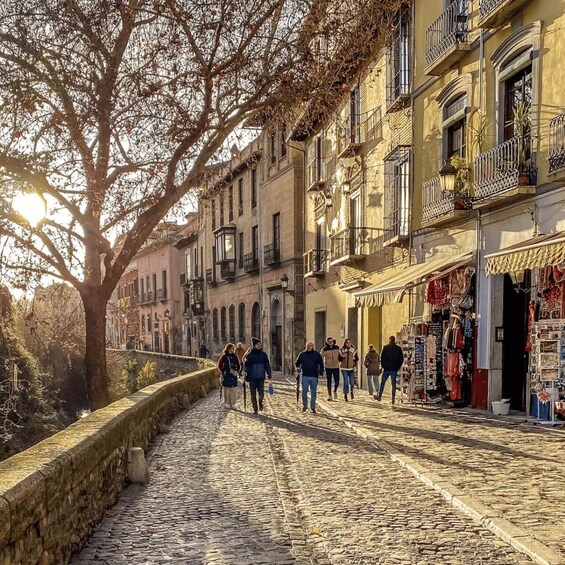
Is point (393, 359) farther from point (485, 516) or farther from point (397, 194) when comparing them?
point (485, 516)

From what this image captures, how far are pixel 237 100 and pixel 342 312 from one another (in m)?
12.3

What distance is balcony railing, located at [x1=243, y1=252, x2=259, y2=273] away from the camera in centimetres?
3431

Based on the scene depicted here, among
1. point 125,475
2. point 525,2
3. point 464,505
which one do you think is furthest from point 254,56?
point 464,505

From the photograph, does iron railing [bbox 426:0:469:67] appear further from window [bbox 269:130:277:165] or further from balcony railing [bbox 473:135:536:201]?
window [bbox 269:130:277:165]

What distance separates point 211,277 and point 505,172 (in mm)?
32525

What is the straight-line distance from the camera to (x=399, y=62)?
1803cm

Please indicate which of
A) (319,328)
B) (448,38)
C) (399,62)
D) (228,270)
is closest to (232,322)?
(228,270)

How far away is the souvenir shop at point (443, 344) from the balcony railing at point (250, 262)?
61.6ft

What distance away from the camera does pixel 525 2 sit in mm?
11984

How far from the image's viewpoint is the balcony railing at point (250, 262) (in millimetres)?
34312

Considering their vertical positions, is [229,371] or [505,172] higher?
[505,172]

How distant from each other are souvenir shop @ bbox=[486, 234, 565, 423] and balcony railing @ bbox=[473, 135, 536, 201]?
1.26 meters

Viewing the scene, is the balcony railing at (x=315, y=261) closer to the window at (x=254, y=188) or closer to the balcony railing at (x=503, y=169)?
the window at (x=254, y=188)

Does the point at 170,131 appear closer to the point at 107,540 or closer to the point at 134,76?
the point at 134,76
